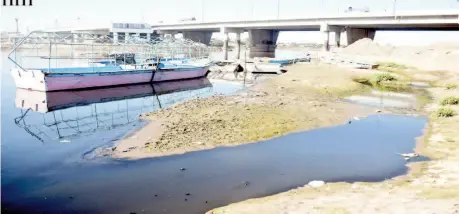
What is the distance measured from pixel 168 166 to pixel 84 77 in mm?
20624

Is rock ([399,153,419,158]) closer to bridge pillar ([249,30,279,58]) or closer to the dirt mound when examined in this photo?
the dirt mound

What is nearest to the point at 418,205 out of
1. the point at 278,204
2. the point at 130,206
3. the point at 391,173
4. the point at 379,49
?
the point at 278,204

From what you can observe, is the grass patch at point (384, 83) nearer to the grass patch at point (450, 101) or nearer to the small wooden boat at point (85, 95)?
the grass patch at point (450, 101)

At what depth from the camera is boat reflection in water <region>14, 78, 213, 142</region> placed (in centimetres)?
1683

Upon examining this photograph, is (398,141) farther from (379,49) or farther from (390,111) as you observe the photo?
(379,49)

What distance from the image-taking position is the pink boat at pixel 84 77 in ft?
89.3

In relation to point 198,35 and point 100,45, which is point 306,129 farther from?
point 198,35

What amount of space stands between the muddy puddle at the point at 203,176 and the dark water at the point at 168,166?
0.08 feet

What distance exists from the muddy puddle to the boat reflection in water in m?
5.37

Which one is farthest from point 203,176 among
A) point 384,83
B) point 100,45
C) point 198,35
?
point 198,35

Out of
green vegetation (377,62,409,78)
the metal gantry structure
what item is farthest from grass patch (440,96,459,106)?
green vegetation (377,62,409,78)

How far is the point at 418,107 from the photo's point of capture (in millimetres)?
23000

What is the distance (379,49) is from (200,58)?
29574mm

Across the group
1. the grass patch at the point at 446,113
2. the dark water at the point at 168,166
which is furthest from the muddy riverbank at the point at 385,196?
the grass patch at the point at 446,113
